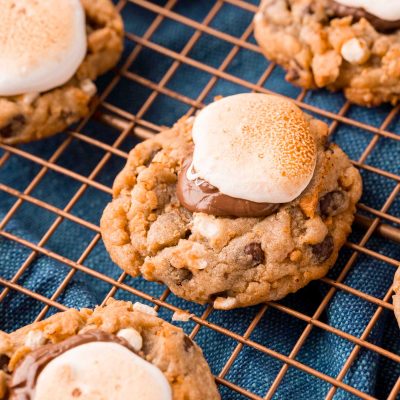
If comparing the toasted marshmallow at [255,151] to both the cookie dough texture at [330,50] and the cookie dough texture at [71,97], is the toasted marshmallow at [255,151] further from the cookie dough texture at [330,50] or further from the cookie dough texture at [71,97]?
the cookie dough texture at [71,97]

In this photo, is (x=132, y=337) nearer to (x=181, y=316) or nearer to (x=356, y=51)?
(x=181, y=316)

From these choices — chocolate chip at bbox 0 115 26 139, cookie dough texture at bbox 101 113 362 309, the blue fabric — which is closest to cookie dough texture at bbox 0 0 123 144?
chocolate chip at bbox 0 115 26 139

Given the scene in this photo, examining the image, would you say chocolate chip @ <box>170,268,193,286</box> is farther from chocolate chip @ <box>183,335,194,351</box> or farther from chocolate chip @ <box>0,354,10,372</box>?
chocolate chip @ <box>0,354,10,372</box>

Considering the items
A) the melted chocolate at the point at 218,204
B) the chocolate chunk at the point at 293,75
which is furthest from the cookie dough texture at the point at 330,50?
the melted chocolate at the point at 218,204

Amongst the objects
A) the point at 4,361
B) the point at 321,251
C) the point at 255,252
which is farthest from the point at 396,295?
the point at 4,361

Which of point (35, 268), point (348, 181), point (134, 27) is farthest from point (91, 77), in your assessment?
point (348, 181)
